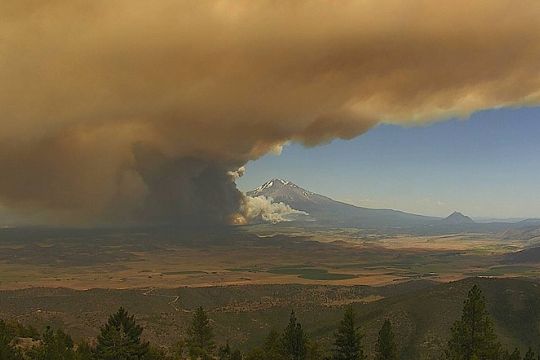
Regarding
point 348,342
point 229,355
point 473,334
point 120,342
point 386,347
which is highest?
point 348,342

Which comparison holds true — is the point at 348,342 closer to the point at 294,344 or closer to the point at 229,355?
the point at 294,344

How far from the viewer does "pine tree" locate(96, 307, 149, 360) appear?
74312 mm

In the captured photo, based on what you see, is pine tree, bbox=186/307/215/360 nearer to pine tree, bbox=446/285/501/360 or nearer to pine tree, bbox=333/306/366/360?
pine tree, bbox=333/306/366/360

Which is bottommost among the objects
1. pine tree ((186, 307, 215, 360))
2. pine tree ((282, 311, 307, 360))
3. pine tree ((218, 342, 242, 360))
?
pine tree ((218, 342, 242, 360))

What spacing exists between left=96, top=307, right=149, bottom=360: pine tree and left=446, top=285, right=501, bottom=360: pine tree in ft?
155

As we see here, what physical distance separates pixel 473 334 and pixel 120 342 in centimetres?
5265

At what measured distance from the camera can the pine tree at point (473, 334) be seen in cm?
7388

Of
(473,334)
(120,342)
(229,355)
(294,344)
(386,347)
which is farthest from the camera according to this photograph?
(229,355)

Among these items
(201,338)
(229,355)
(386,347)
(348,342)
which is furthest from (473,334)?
(201,338)

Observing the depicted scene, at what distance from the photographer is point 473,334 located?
75.1 m

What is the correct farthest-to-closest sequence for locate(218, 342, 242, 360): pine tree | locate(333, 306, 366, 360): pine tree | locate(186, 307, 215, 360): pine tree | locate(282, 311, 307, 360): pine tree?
1. locate(186, 307, 215, 360): pine tree
2. locate(218, 342, 242, 360): pine tree
3. locate(282, 311, 307, 360): pine tree
4. locate(333, 306, 366, 360): pine tree

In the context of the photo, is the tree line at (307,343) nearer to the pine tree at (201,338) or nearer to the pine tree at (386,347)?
the pine tree at (386,347)

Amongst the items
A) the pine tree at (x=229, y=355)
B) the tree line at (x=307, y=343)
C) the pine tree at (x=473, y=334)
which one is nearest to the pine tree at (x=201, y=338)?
the pine tree at (x=229, y=355)

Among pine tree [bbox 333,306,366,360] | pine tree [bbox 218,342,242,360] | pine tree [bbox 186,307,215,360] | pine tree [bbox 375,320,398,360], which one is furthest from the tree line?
pine tree [bbox 186,307,215,360]
